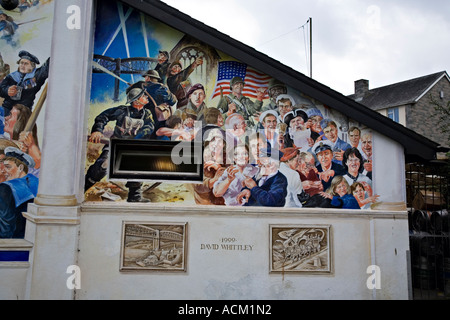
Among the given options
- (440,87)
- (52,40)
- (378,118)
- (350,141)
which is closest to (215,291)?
(350,141)

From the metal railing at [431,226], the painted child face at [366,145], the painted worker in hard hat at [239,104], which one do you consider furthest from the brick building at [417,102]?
the painted worker in hard hat at [239,104]

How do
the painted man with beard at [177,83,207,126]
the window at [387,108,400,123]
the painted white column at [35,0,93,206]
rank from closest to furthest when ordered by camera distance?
the painted white column at [35,0,93,206]
the painted man with beard at [177,83,207,126]
the window at [387,108,400,123]

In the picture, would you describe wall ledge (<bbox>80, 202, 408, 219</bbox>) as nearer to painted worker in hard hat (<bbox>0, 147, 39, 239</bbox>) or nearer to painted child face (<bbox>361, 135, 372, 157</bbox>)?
painted worker in hard hat (<bbox>0, 147, 39, 239</bbox>)

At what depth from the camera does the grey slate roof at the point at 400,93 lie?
27406 mm

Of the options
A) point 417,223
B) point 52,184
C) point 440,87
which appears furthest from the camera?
point 440,87

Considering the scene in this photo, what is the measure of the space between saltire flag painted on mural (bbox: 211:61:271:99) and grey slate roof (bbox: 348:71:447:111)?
23.6m

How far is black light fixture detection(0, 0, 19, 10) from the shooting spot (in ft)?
21.0

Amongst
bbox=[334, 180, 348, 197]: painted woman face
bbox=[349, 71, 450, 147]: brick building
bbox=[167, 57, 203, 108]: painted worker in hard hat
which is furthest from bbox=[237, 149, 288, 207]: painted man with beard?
bbox=[349, 71, 450, 147]: brick building

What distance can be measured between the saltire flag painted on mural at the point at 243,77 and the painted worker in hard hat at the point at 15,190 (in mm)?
3458

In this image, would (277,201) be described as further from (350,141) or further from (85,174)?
(85,174)

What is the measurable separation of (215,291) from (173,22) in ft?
15.0

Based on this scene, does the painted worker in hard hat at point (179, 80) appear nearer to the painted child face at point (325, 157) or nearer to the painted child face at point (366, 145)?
the painted child face at point (325, 157)

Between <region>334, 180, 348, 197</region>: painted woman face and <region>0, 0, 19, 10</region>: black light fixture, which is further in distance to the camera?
<region>334, 180, 348, 197</region>: painted woman face

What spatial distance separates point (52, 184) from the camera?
6113 millimetres
